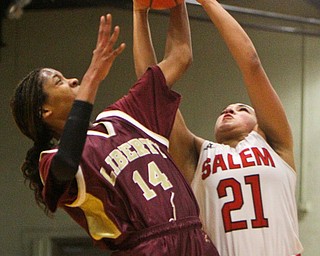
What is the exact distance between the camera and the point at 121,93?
6.20 meters

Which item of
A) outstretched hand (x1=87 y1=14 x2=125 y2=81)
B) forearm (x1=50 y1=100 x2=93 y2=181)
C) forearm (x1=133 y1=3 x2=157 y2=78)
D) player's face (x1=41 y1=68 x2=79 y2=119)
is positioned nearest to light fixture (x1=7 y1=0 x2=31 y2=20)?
forearm (x1=133 y1=3 x2=157 y2=78)

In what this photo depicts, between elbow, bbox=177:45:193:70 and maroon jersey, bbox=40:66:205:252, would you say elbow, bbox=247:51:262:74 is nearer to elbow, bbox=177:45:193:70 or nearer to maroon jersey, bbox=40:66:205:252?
elbow, bbox=177:45:193:70

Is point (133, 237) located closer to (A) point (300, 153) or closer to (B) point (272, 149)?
(B) point (272, 149)

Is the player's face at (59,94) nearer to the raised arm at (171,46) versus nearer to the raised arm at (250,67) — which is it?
the raised arm at (171,46)

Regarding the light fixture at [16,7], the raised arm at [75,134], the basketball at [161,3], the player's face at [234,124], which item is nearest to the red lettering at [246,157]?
the player's face at [234,124]

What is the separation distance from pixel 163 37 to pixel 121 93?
60 centimetres

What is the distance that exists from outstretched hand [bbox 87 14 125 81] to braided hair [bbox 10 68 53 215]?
32cm

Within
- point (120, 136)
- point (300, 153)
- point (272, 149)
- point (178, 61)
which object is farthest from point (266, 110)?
point (300, 153)

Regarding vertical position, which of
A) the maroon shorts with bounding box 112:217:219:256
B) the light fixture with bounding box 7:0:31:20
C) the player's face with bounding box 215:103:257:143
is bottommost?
the maroon shorts with bounding box 112:217:219:256

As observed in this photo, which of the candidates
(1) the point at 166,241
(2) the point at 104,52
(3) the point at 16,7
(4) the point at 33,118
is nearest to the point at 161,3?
(2) the point at 104,52

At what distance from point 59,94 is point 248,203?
906mm

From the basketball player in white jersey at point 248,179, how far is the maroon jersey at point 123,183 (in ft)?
1.29

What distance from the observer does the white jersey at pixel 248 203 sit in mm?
2861

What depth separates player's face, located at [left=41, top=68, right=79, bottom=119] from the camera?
8.21 ft
